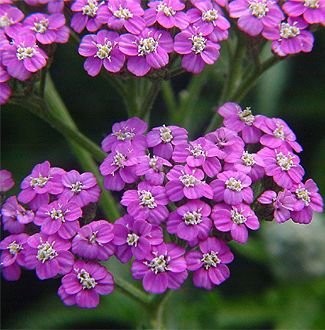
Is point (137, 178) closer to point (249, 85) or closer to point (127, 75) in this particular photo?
point (127, 75)

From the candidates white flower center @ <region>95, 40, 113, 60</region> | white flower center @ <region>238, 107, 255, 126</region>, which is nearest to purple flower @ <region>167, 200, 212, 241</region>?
white flower center @ <region>238, 107, 255, 126</region>

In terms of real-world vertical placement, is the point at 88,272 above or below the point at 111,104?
above

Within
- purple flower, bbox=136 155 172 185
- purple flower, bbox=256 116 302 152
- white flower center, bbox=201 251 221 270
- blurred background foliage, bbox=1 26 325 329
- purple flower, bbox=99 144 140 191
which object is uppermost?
purple flower, bbox=256 116 302 152

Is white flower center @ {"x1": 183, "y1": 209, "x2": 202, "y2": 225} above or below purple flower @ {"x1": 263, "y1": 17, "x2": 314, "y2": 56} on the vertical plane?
below

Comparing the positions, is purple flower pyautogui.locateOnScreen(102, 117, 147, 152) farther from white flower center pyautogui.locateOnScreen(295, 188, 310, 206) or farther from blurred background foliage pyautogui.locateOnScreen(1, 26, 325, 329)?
blurred background foliage pyautogui.locateOnScreen(1, 26, 325, 329)

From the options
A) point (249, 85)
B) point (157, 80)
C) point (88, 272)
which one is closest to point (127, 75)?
point (157, 80)

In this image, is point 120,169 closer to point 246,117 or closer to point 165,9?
point 246,117

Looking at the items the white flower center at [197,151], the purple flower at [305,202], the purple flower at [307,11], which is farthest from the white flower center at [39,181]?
the purple flower at [307,11]
